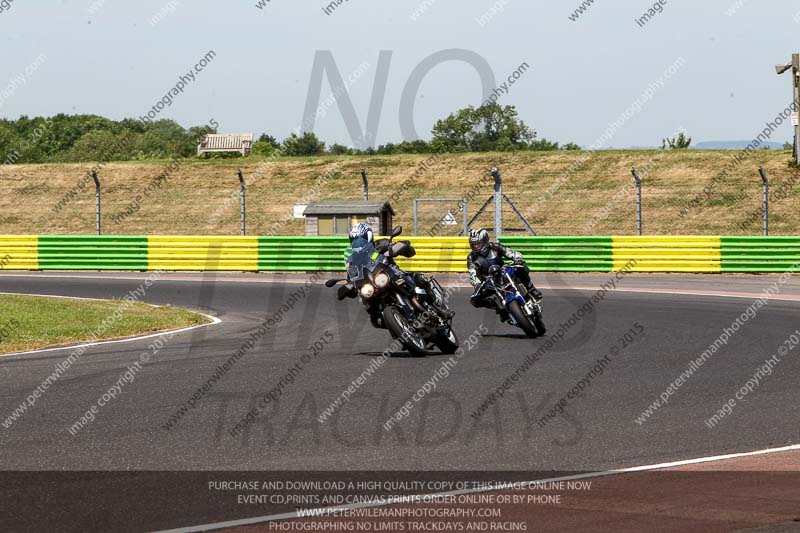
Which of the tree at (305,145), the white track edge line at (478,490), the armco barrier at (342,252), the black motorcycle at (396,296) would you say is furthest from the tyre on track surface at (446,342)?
the tree at (305,145)

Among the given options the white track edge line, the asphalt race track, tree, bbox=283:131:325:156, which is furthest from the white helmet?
tree, bbox=283:131:325:156

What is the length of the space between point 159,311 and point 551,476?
12.6 metres

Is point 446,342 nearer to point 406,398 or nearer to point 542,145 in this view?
point 406,398

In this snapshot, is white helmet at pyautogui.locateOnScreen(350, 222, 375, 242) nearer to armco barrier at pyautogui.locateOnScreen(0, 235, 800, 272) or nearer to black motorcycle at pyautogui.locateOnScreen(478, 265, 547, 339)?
black motorcycle at pyautogui.locateOnScreen(478, 265, 547, 339)

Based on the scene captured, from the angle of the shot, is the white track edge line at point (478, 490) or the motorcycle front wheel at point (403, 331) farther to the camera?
the motorcycle front wheel at point (403, 331)

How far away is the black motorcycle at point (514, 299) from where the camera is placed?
1452cm

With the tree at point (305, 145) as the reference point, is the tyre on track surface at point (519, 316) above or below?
below

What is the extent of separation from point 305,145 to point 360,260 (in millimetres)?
80561

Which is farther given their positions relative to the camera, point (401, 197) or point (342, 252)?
point (401, 197)

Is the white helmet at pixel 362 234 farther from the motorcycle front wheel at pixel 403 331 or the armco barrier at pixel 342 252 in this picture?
the armco barrier at pixel 342 252

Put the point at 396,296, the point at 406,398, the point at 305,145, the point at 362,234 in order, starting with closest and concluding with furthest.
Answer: the point at 406,398
the point at 396,296
the point at 362,234
the point at 305,145

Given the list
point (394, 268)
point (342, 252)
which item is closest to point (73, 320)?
point (394, 268)

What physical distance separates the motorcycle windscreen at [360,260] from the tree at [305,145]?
77.5m

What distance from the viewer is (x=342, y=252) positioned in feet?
90.7
